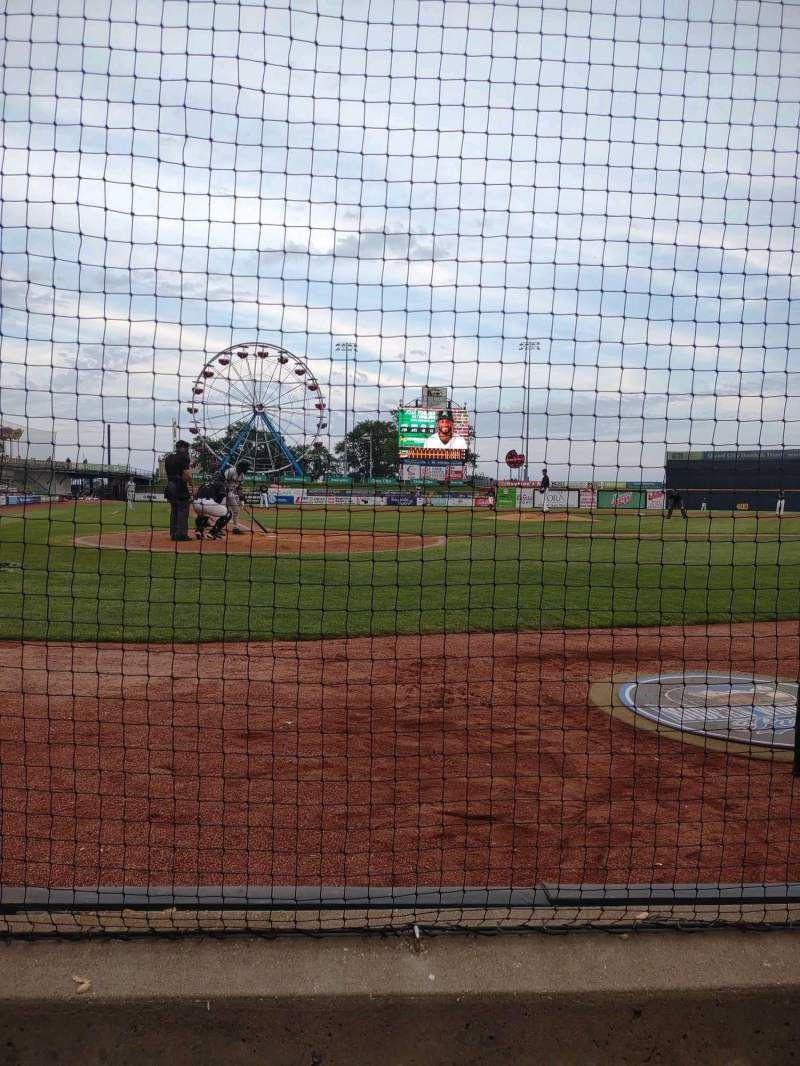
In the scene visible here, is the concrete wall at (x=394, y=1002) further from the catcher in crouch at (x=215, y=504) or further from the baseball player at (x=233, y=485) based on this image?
the catcher in crouch at (x=215, y=504)

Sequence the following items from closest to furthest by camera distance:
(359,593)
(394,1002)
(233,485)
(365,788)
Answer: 1. (394,1002)
2. (365,788)
3. (359,593)
4. (233,485)

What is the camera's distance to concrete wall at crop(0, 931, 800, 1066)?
2.38 metres

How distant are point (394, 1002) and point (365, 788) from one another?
1.95m

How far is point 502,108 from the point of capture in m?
4.41

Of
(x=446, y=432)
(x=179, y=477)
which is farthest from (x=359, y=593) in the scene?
(x=179, y=477)

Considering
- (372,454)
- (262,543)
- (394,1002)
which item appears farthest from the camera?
(262,543)

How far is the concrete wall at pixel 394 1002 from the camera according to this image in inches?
93.9

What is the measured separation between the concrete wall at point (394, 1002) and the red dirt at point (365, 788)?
736 millimetres

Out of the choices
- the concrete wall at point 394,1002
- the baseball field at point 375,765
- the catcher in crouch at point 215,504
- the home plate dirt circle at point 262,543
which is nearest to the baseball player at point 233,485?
the catcher in crouch at point 215,504

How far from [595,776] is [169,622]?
586 centimetres

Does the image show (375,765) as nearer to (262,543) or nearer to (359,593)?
(359,593)

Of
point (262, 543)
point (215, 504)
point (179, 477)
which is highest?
point (179, 477)

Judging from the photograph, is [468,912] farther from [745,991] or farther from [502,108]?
[502,108]

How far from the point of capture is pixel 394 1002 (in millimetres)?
2492
